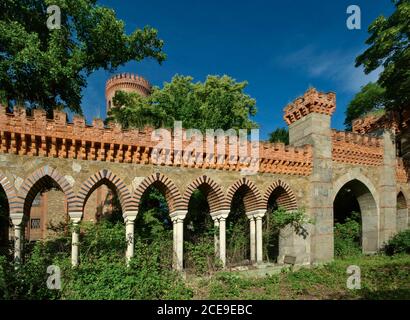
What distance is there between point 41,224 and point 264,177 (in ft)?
75.0

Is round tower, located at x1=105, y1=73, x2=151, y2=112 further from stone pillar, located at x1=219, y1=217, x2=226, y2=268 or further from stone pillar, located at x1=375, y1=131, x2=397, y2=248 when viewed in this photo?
stone pillar, located at x1=219, y1=217, x2=226, y2=268

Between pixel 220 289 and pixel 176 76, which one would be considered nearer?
pixel 220 289

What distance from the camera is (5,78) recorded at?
1221 centimetres

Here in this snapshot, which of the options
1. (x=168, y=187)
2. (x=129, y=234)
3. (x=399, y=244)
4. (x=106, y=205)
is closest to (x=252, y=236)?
(x=168, y=187)

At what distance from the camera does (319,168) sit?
11.9 metres

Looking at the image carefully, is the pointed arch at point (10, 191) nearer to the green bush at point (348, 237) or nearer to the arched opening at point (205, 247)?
the arched opening at point (205, 247)

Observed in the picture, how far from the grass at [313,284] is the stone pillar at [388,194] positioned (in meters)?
3.13

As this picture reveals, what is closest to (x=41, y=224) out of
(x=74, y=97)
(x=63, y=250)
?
(x=74, y=97)

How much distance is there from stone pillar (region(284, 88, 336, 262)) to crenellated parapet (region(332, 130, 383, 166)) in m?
0.51

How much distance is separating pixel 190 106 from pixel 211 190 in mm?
8048

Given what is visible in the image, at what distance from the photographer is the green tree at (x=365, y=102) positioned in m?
22.0

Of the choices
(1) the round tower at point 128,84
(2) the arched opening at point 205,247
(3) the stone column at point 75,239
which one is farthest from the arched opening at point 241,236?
(1) the round tower at point 128,84

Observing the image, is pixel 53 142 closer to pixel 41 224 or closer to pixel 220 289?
pixel 220 289

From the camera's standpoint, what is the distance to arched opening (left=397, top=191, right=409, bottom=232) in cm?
1481
